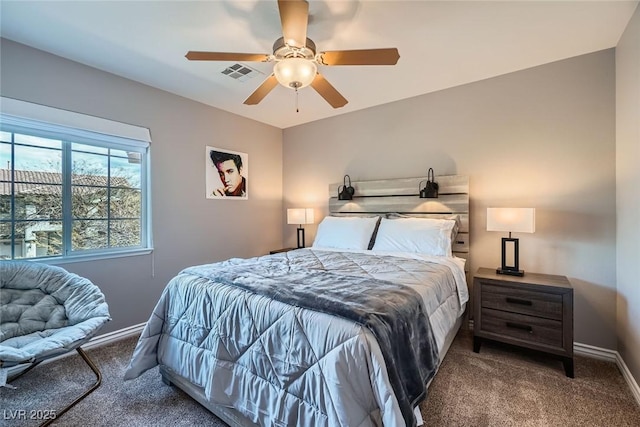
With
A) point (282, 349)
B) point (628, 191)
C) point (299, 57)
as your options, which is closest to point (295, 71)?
point (299, 57)

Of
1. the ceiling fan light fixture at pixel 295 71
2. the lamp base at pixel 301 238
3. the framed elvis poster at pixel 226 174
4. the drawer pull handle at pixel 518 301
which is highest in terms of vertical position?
the ceiling fan light fixture at pixel 295 71

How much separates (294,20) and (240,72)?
1.31m

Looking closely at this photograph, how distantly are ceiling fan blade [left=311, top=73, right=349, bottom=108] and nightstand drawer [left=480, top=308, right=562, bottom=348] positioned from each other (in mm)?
2152

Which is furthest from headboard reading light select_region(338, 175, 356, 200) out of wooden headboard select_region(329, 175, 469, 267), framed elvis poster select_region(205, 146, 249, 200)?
framed elvis poster select_region(205, 146, 249, 200)

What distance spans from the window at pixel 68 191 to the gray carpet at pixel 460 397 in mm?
1049

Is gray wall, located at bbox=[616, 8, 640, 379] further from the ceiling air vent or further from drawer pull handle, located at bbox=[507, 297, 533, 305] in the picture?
the ceiling air vent

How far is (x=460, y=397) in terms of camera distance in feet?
6.22

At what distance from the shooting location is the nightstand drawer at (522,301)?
7.16 feet

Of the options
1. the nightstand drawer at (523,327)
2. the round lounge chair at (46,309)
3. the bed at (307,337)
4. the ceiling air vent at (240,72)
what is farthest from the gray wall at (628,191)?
the round lounge chair at (46,309)

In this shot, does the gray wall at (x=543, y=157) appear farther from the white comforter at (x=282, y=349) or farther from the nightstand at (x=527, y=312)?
the white comforter at (x=282, y=349)

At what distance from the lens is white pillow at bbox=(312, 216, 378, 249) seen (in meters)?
3.21

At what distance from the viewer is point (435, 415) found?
173 centimetres

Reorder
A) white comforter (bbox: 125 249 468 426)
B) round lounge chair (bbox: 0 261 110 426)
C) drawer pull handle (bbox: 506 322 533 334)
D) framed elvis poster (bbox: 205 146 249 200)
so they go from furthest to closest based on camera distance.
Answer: framed elvis poster (bbox: 205 146 249 200), drawer pull handle (bbox: 506 322 533 334), round lounge chair (bbox: 0 261 110 426), white comforter (bbox: 125 249 468 426)

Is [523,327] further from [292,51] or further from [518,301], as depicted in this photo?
[292,51]
